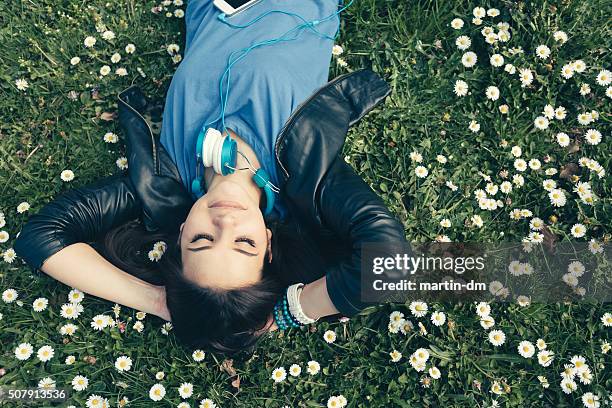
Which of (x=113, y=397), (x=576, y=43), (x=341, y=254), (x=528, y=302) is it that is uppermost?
(x=576, y=43)

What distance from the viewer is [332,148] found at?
3.64m

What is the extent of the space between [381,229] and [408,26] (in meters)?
2.05

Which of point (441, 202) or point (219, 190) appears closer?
point (219, 190)

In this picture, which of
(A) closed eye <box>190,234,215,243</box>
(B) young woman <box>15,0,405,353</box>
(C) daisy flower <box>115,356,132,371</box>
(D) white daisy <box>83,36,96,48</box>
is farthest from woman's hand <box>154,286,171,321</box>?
(D) white daisy <box>83,36,96,48</box>

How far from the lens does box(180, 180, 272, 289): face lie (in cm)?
317

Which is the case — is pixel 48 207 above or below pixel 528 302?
above

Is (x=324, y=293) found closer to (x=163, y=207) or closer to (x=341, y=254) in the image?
(x=341, y=254)

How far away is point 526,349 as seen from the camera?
3.70 meters

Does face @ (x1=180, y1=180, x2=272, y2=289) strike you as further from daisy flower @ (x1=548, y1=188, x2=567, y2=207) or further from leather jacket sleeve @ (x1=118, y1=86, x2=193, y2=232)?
daisy flower @ (x1=548, y1=188, x2=567, y2=207)

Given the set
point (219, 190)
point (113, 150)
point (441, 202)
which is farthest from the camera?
point (113, 150)

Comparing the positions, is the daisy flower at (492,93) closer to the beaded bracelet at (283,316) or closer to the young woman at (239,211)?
the young woman at (239,211)

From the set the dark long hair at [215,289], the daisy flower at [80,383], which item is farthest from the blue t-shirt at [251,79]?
the daisy flower at [80,383]

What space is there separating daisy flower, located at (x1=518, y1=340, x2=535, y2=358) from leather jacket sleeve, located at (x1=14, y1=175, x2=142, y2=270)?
9.31 ft

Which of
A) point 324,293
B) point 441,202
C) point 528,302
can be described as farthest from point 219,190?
point 528,302
